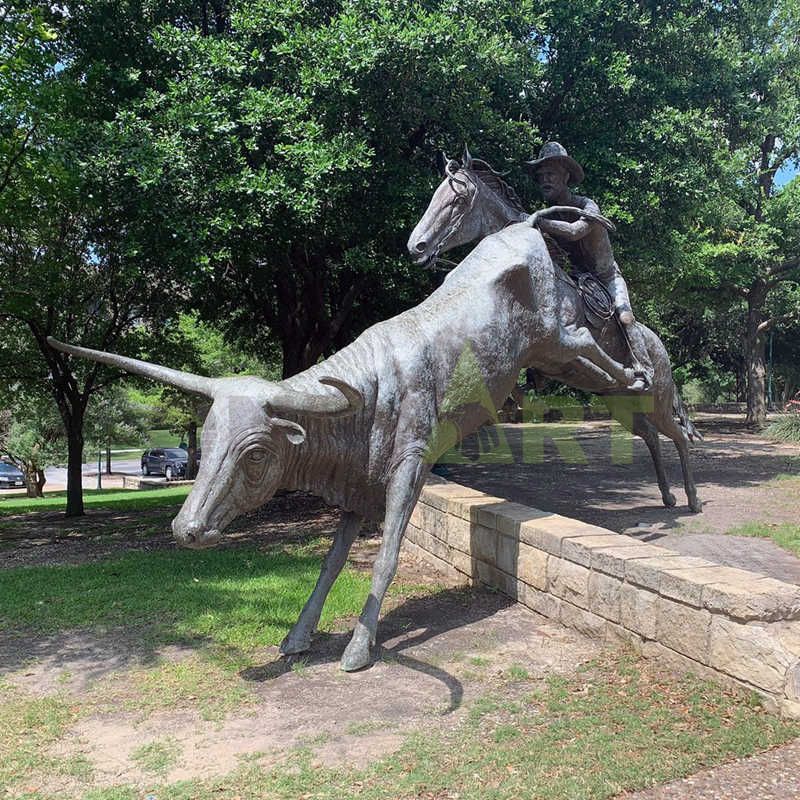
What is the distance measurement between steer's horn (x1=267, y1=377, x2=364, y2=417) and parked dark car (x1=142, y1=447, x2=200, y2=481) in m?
31.0

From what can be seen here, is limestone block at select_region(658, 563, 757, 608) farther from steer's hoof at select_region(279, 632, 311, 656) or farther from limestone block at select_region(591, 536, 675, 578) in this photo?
steer's hoof at select_region(279, 632, 311, 656)

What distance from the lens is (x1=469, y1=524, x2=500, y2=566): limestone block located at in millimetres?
6594

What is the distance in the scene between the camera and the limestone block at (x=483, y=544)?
6.59m

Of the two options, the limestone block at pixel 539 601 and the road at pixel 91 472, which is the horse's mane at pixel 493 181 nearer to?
the limestone block at pixel 539 601

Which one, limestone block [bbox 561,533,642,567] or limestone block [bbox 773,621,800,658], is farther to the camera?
limestone block [bbox 561,533,642,567]

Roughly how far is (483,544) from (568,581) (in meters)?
1.37

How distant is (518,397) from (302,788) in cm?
534

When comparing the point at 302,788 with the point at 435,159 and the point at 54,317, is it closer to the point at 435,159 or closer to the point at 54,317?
the point at 435,159

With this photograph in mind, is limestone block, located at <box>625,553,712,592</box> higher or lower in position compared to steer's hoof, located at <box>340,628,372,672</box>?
higher

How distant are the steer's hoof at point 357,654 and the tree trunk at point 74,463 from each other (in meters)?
11.8

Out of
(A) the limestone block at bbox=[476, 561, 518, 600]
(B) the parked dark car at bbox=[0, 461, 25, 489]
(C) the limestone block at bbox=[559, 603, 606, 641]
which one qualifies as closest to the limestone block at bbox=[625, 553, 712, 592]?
(C) the limestone block at bbox=[559, 603, 606, 641]

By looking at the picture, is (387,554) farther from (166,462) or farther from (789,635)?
(166,462)

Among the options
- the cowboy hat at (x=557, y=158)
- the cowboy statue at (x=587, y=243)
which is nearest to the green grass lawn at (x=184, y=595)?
the cowboy statue at (x=587, y=243)

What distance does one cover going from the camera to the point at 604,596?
16.8 feet
